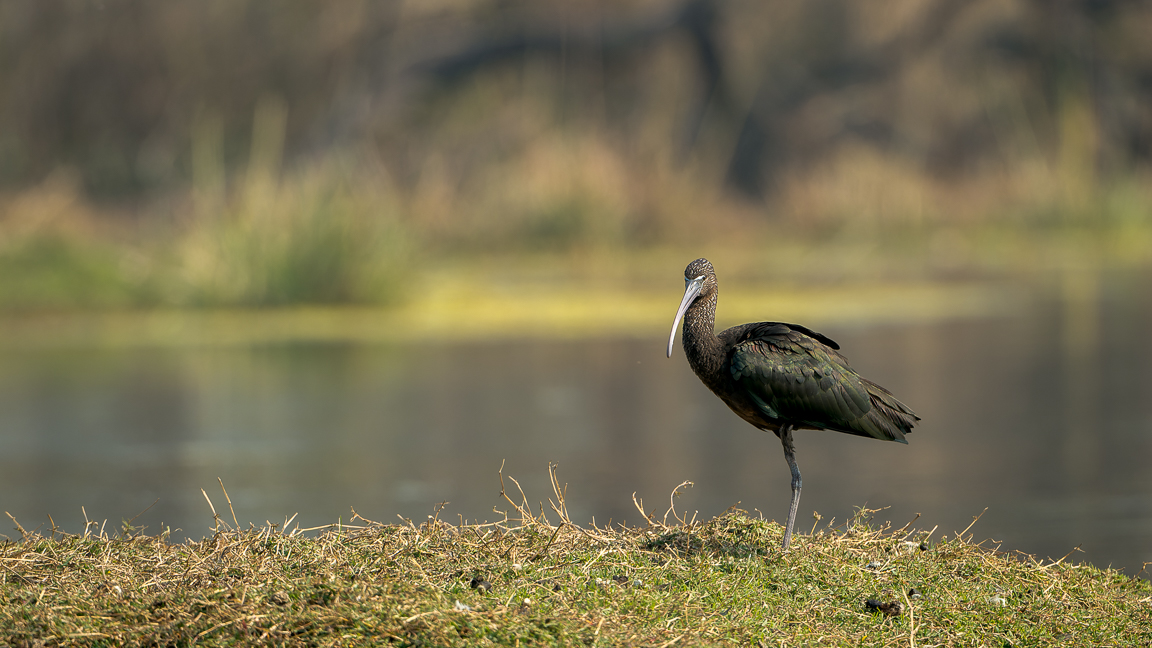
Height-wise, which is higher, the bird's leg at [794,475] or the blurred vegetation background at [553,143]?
the blurred vegetation background at [553,143]

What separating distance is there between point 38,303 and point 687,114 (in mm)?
17992

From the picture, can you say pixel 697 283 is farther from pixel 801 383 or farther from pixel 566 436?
pixel 566 436

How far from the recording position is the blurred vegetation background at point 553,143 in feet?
56.4

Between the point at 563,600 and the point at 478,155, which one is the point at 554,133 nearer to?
the point at 478,155

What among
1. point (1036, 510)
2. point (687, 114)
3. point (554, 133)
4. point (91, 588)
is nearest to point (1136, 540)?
point (1036, 510)

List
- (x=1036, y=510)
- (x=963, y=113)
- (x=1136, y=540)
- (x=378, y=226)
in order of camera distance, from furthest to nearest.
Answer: (x=963, y=113) → (x=378, y=226) → (x=1036, y=510) → (x=1136, y=540)

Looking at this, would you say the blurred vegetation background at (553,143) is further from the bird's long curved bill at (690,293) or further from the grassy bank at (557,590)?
the grassy bank at (557,590)

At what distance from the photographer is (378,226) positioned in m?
16.5

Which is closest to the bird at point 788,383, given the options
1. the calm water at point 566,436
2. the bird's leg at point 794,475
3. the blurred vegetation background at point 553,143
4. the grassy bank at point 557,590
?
the bird's leg at point 794,475

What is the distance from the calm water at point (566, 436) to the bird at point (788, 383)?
1167mm

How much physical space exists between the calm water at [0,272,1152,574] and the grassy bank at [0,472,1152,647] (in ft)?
3.76

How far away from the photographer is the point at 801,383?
540cm

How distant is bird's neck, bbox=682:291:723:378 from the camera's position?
5.52m

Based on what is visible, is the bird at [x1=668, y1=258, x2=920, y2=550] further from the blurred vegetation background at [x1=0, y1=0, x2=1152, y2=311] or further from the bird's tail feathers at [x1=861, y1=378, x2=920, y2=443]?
the blurred vegetation background at [x1=0, y1=0, x2=1152, y2=311]
